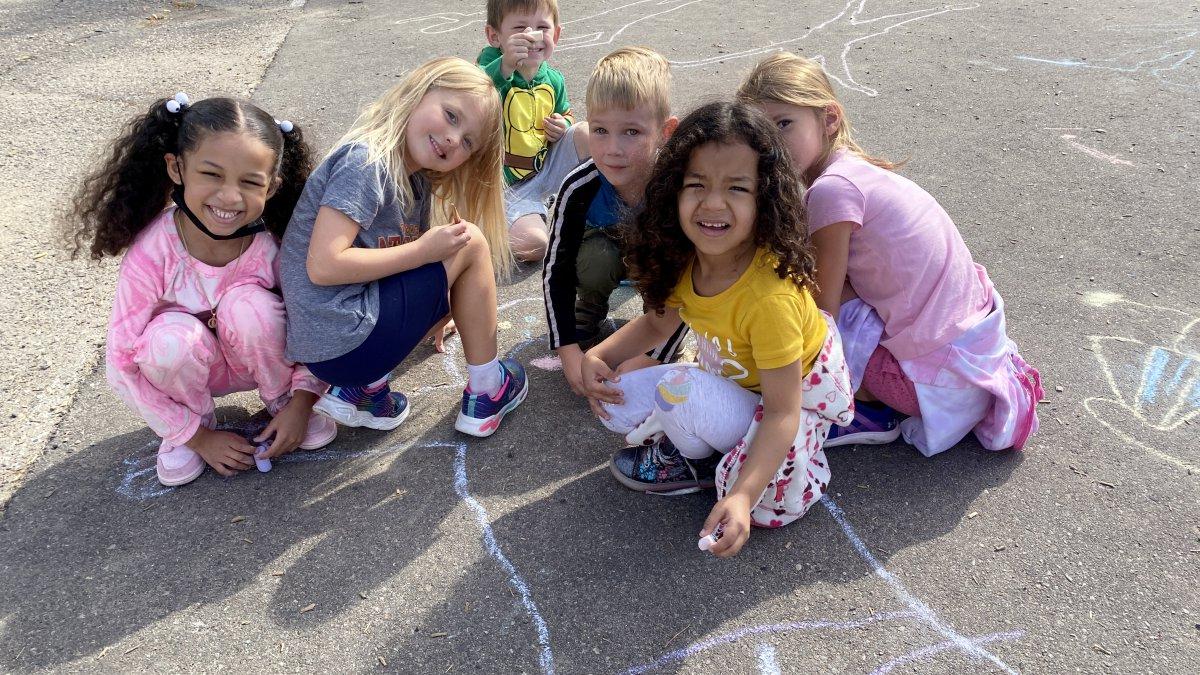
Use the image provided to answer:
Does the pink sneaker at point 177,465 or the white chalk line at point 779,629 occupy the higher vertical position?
the pink sneaker at point 177,465

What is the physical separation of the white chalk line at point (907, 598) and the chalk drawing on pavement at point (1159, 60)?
432 centimetres

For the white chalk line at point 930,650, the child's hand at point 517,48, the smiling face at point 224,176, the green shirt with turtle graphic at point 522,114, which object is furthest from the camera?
the green shirt with turtle graphic at point 522,114

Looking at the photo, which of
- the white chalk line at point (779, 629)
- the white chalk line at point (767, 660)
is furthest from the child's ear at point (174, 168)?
the white chalk line at point (767, 660)

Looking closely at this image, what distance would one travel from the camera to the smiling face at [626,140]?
2473 millimetres

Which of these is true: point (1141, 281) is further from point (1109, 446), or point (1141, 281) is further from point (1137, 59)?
point (1137, 59)

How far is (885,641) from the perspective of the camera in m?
1.92

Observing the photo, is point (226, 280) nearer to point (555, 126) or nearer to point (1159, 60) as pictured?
point (555, 126)

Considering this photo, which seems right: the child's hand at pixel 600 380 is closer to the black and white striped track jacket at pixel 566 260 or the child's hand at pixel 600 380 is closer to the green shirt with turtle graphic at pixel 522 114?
the black and white striped track jacket at pixel 566 260

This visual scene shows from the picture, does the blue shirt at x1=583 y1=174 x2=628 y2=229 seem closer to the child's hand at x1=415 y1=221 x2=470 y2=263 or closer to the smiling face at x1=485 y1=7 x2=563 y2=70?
the child's hand at x1=415 y1=221 x2=470 y2=263

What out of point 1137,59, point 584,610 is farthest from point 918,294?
point 1137,59

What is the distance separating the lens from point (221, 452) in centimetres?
243

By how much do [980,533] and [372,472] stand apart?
1.68m

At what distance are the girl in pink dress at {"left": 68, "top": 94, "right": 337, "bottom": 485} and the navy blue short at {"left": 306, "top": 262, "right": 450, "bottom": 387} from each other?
14cm

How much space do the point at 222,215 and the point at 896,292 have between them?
73.6 inches
